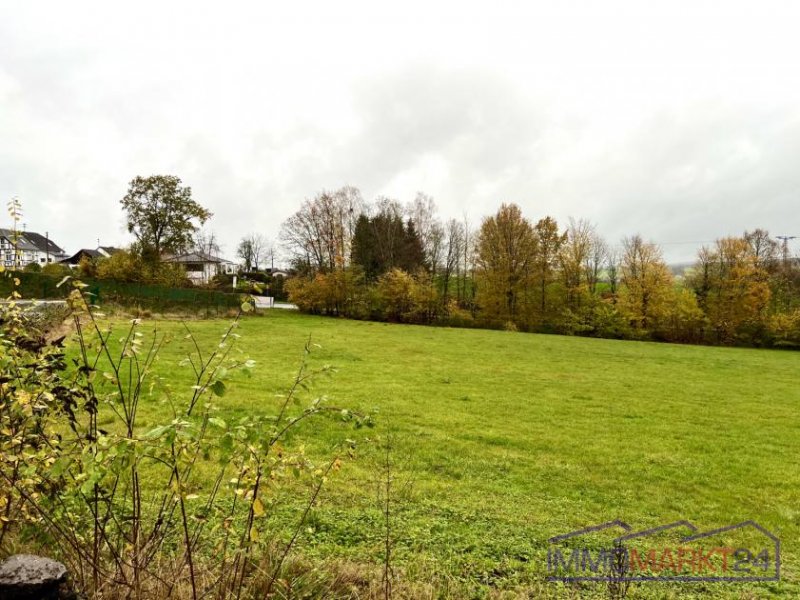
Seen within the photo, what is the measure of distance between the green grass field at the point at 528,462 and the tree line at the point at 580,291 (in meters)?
25.0

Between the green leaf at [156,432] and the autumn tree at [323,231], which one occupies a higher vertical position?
the autumn tree at [323,231]

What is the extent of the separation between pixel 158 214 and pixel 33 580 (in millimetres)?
41916

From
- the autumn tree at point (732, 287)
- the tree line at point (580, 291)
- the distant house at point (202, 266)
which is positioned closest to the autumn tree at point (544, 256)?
the tree line at point (580, 291)

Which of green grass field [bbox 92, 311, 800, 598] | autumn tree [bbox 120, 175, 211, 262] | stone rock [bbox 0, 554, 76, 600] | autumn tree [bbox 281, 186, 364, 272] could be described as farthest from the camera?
autumn tree [bbox 281, 186, 364, 272]

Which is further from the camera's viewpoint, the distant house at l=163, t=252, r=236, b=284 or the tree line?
the distant house at l=163, t=252, r=236, b=284

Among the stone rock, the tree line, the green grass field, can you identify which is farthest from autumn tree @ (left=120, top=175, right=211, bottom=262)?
the stone rock

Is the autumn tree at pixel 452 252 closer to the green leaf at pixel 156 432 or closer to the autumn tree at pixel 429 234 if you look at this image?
the autumn tree at pixel 429 234

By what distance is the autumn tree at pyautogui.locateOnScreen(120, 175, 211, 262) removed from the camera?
37688 mm

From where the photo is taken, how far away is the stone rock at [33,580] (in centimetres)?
225

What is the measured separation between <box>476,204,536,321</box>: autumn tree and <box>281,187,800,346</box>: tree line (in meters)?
0.10

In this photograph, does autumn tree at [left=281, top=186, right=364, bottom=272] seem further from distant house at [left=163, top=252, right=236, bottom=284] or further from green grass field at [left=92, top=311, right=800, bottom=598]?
green grass field at [left=92, top=311, right=800, bottom=598]

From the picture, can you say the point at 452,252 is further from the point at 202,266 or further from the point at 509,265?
the point at 202,266

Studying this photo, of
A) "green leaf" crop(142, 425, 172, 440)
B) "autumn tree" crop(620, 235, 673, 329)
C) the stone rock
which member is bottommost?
the stone rock

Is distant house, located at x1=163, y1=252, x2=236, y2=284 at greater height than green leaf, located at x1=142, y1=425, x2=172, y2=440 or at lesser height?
greater
